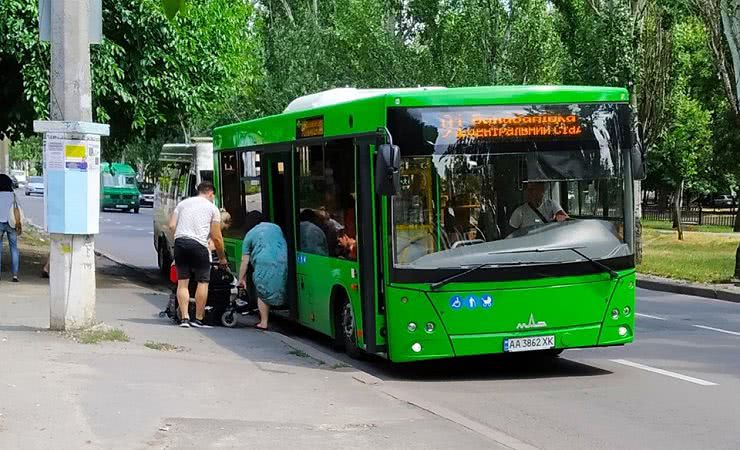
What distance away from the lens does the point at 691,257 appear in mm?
29531

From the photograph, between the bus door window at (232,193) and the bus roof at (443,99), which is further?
the bus door window at (232,193)

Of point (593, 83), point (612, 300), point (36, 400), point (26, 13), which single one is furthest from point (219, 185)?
point (593, 83)

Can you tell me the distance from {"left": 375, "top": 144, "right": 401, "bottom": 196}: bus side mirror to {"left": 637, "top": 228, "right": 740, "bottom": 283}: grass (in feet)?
43.6

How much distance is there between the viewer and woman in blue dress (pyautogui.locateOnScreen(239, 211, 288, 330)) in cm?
1380

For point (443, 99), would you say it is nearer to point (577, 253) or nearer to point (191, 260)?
point (577, 253)

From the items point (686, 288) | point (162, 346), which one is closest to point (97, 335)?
point (162, 346)

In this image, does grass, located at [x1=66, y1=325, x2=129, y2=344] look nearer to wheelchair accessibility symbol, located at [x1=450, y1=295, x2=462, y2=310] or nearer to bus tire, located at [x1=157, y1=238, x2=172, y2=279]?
wheelchair accessibility symbol, located at [x1=450, y1=295, x2=462, y2=310]

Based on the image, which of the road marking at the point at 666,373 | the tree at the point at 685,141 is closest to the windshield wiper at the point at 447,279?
the road marking at the point at 666,373

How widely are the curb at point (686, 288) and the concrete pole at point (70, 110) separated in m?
11.8

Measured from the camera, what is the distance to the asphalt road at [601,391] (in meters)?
8.29

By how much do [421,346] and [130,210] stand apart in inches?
2334

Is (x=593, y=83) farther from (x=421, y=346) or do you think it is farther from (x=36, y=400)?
(x=36, y=400)

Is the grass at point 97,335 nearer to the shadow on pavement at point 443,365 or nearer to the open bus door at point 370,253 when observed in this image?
the shadow on pavement at point 443,365

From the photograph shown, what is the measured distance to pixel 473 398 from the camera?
9938mm
